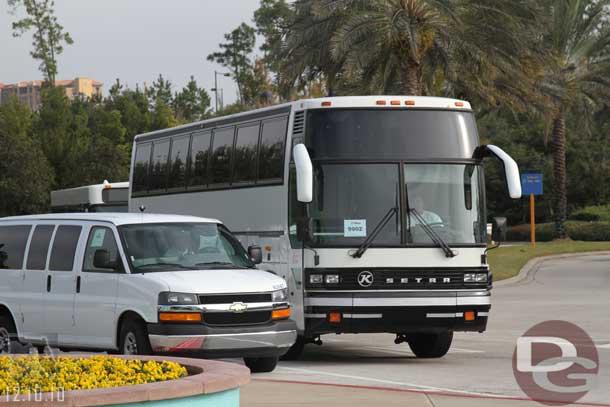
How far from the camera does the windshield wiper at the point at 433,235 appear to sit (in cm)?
1683

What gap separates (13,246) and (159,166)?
261 inches

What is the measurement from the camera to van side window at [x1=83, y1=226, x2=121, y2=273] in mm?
15281

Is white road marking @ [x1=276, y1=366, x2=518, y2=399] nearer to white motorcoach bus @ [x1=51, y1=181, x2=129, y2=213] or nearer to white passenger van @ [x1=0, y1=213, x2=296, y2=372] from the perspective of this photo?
white passenger van @ [x1=0, y1=213, x2=296, y2=372]

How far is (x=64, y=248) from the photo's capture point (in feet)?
52.5

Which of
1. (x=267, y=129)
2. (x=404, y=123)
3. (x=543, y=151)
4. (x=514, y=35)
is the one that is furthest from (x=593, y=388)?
(x=543, y=151)

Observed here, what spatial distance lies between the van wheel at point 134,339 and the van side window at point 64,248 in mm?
1398

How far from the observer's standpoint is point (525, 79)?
39500mm

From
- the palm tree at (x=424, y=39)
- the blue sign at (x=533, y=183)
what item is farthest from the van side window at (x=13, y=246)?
the blue sign at (x=533, y=183)

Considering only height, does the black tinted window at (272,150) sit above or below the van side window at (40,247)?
above

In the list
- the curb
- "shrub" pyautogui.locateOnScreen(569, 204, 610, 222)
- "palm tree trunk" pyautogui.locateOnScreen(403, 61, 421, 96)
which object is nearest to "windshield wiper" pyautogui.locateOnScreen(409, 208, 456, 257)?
"palm tree trunk" pyautogui.locateOnScreen(403, 61, 421, 96)

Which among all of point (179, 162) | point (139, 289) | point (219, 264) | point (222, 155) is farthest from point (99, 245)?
point (179, 162)

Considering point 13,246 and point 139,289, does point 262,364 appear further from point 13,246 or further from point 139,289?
point 13,246

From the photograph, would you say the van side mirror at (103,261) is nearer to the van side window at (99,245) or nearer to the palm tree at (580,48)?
the van side window at (99,245)

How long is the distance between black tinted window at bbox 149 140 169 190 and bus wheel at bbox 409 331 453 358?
6.24 meters
